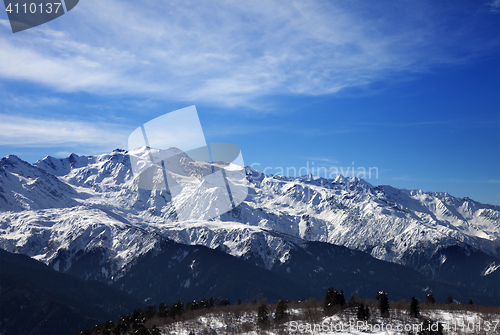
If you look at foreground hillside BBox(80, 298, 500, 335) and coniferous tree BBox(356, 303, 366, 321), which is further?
coniferous tree BBox(356, 303, 366, 321)

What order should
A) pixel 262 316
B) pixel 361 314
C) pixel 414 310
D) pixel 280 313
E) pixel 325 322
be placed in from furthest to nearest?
pixel 280 313
pixel 262 316
pixel 414 310
pixel 325 322
pixel 361 314

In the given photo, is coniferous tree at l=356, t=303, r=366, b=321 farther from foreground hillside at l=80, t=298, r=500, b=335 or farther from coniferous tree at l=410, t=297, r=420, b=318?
coniferous tree at l=410, t=297, r=420, b=318

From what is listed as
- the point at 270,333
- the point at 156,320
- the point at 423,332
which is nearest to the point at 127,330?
the point at 156,320

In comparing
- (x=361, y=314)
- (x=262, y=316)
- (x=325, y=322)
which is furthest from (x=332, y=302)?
(x=262, y=316)

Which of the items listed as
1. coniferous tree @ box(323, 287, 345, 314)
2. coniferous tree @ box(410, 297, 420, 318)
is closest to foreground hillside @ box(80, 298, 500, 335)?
coniferous tree @ box(410, 297, 420, 318)

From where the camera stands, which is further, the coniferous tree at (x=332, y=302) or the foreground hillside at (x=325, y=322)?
the coniferous tree at (x=332, y=302)

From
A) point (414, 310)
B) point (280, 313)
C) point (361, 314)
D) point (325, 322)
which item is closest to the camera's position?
point (361, 314)

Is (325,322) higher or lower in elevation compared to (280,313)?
lower

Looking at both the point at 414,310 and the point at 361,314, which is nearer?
the point at 361,314

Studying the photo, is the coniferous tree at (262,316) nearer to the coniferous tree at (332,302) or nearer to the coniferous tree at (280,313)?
the coniferous tree at (280,313)

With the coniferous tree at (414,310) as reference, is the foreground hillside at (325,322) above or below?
below

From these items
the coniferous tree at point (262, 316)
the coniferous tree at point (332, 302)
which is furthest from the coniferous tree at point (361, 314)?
→ the coniferous tree at point (262, 316)

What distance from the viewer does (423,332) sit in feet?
410

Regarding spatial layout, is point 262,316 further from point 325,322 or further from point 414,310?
point 414,310
